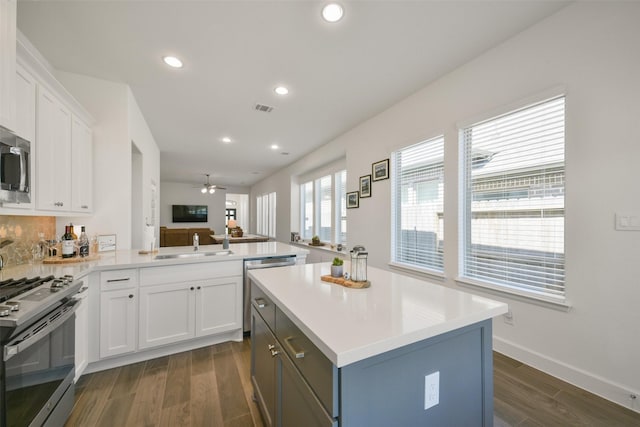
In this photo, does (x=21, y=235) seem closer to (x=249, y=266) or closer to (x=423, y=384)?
(x=249, y=266)

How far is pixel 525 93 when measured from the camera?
2.08m

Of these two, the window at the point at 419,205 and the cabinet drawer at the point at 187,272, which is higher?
the window at the point at 419,205

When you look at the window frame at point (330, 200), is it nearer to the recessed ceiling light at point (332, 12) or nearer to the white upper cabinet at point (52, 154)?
the recessed ceiling light at point (332, 12)

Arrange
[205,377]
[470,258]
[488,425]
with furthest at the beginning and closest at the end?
[470,258] < [205,377] < [488,425]

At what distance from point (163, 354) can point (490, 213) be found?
3.29 meters

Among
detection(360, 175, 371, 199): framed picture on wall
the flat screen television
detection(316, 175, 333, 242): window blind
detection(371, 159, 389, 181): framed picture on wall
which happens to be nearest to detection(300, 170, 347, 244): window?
detection(316, 175, 333, 242): window blind

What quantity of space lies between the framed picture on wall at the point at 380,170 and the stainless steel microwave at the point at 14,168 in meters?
3.39

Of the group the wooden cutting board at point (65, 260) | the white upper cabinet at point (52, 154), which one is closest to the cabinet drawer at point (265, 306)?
the wooden cutting board at point (65, 260)

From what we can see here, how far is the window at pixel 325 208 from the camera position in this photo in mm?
5133

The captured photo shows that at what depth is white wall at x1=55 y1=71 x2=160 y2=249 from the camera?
8.73 feet

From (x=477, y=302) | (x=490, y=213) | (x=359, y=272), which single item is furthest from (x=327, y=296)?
(x=490, y=213)

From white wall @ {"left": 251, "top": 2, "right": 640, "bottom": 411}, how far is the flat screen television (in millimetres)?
10124

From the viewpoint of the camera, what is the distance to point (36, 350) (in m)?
1.23

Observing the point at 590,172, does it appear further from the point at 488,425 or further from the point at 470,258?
the point at 488,425
